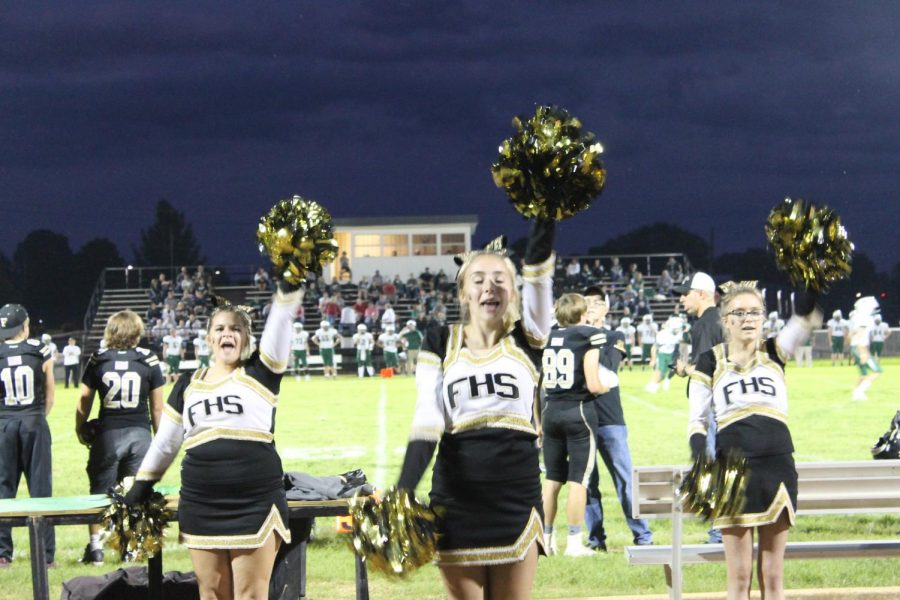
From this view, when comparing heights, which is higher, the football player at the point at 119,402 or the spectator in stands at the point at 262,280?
the spectator in stands at the point at 262,280

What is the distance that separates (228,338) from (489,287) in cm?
134

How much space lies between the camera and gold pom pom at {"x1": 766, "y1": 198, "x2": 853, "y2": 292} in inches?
147

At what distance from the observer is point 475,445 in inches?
112

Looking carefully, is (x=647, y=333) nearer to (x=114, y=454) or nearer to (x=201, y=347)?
(x=201, y=347)

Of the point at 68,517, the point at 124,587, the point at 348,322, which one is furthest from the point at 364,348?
the point at 68,517


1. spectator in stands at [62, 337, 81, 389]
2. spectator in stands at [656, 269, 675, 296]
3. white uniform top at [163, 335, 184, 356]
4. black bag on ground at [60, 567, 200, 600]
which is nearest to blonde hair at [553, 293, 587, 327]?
black bag on ground at [60, 567, 200, 600]

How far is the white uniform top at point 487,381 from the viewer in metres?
2.85

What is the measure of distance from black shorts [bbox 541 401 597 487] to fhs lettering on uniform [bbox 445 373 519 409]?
388cm

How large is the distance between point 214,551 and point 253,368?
65 cm

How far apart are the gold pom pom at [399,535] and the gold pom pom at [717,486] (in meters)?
1.47

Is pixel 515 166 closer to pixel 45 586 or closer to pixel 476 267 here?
pixel 476 267

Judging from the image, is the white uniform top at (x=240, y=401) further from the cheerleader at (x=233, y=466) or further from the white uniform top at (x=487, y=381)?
the white uniform top at (x=487, y=381)

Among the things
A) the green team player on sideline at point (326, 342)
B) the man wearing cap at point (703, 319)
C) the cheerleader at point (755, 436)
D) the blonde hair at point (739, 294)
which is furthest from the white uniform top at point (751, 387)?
the green team player on sideline at point (326, 342)

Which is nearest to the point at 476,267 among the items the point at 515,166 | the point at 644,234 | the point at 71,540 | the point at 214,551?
the point at 515,166
